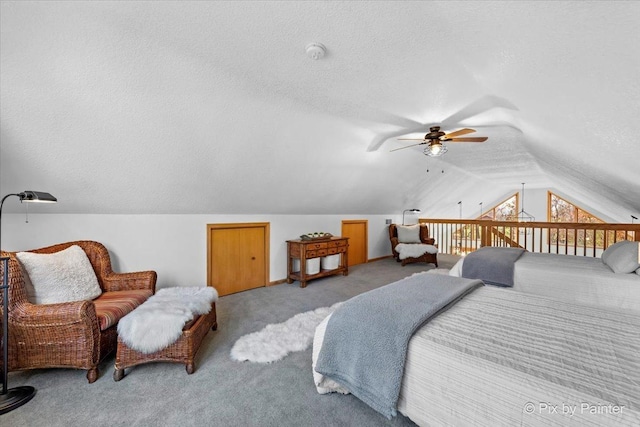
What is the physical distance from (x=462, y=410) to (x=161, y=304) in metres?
2.17

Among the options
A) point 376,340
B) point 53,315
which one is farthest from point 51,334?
point 376,340

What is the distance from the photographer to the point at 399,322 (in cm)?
145

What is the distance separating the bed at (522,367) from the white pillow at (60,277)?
2167 mm

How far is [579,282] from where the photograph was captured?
8.48 feet

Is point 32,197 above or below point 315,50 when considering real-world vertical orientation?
below

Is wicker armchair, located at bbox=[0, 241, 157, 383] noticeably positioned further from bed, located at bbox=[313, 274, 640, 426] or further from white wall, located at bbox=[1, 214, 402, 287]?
bed, located at bbox=[313, 274, 640, 426]

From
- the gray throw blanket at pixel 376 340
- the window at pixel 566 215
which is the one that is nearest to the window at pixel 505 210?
the window at pixel 566 215

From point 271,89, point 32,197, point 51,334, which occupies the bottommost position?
point 51,334

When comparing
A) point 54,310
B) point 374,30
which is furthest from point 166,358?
point 374,30

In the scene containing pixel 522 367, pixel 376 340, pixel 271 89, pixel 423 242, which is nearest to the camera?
pixel 522 367

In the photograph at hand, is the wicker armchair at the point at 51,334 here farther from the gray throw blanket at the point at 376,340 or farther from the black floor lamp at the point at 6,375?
the gray throw blanket at the point at 376,340

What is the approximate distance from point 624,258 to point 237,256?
4.52 metres

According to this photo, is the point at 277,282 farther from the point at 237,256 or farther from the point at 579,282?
the point at 579,282

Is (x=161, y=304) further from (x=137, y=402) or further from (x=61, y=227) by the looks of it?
(x=61, y=227)
